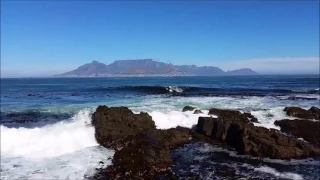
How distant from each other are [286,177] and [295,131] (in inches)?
380

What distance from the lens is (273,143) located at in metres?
18.4

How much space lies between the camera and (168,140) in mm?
19938

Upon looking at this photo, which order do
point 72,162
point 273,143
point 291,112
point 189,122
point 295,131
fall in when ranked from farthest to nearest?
point 291,112
point 189,122
point 295,131
point 273,143
point 72,162

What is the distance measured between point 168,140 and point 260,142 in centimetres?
577

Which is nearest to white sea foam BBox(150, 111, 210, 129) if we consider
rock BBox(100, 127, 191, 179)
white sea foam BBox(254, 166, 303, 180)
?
rock BBox(100, 127, 191, 179)

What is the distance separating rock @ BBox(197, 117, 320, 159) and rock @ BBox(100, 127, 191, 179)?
2.81 metres

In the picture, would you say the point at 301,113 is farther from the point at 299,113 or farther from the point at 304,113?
the point at 304,113

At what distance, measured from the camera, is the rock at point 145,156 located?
14.8 meters

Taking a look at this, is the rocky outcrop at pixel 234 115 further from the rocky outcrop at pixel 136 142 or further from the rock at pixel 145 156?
the rock at pixel 145 156

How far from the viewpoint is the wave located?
18.9 metres

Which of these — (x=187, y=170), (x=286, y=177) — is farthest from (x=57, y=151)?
(x=286, y=177)

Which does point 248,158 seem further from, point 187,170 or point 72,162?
point 72,162

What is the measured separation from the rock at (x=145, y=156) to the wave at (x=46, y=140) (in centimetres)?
333

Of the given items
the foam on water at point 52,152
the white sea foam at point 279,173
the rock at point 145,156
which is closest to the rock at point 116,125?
the foam on water at point 52,152
